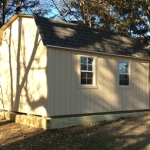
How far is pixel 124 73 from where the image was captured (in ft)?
42.6

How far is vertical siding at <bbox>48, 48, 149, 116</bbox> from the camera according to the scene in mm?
10430

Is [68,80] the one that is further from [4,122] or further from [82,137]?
[4,122]

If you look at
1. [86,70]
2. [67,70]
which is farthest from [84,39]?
[67,70]

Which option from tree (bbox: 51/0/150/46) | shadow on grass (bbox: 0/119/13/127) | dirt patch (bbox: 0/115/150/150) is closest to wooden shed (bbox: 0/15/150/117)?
shadow on grass (bbox: 0/119/13/127)

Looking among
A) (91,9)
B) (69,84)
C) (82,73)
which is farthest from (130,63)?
(91,9)

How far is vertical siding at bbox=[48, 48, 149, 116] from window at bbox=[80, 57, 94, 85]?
26 centimetres

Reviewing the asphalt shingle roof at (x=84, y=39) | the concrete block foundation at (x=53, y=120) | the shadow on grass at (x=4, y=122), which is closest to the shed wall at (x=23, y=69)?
the concrete block foundation at (x=53, y=120)

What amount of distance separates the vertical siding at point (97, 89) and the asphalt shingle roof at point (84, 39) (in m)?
0.35

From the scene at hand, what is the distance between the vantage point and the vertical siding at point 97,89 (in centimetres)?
1043

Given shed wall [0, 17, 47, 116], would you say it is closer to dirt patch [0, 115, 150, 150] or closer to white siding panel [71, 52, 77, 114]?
dirt patch [0, 115, 150, 150]

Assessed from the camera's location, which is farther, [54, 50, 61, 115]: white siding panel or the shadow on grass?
the shadow on grass

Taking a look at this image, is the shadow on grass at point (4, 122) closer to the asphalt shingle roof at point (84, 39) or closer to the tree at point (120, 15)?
the asphalt shingle roof at point (84, 39)

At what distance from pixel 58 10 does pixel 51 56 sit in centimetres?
1679

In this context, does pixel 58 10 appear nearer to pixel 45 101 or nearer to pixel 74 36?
pixel 74 36
